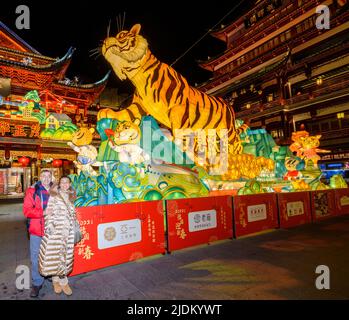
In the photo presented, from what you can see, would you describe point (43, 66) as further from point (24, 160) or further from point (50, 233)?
point (50, 233)

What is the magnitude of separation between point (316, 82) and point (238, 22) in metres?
14.6

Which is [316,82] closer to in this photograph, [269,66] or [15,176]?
[269,66]

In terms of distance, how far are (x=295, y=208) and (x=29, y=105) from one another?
17.4m

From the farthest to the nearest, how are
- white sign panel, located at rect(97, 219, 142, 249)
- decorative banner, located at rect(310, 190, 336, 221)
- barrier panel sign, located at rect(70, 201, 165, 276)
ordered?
1. decorative banner, located at rect(310, 190, 336, 221)
2. white sign panel, located at rect(97, 219, 142, 249)
3. barrier panel sign, located at rect(70, 201, 165, 276)

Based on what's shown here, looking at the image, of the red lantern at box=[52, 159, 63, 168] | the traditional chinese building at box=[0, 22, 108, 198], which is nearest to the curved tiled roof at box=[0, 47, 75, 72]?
the traditional chinese building at box=[0, 22, 108, 198]

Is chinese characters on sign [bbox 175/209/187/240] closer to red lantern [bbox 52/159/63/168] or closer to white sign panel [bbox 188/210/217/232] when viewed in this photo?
white sign panel [bbox 188/210/217/232]

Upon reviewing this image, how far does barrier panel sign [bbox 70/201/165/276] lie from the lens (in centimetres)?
356

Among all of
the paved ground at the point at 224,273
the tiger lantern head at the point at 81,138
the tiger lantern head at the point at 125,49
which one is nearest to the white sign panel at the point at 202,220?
the paved ground at the point at 224,273

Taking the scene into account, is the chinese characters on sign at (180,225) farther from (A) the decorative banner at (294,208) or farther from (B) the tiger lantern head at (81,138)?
(B) the tiger lantern head at (81,138)

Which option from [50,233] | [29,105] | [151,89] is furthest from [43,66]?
[50,233]

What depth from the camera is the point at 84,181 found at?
769cm

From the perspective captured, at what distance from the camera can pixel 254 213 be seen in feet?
18.6
